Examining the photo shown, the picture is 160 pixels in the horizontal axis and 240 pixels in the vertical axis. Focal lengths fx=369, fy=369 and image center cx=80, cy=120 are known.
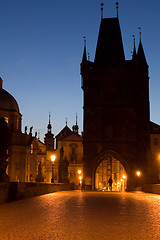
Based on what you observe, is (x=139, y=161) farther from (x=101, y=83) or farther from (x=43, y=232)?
(x=43, y=232)

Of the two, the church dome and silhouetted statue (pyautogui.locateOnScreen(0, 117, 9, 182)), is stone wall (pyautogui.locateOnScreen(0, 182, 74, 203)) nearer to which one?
silhouetted statue (pyautogui.locateOnScreen(0, 117, 9, 182))

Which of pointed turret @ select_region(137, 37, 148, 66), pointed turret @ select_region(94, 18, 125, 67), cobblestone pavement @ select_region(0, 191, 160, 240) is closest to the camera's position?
cobblestone pavement @ select_region(0, 191, 160, 240)

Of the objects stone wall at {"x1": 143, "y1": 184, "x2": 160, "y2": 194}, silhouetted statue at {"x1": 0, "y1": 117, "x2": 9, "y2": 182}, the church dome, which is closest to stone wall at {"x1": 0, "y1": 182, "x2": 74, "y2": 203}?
silhouetted statue at {"x1": 0, "y1": 117, "x2": 9, "y2": 182}

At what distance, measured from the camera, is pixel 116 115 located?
45719 millimetres

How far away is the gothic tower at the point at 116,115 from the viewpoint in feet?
147

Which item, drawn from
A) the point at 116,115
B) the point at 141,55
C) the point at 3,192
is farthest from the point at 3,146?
the point at 141,55

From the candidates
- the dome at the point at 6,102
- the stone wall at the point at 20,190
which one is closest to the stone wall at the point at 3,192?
the stone wall at the point at 20,190

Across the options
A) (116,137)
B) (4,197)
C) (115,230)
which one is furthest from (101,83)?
(115,230)

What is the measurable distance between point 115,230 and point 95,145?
37252mm

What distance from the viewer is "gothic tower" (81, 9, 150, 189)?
44688 mm

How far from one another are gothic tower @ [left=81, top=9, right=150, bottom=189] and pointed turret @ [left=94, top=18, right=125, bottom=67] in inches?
22.7

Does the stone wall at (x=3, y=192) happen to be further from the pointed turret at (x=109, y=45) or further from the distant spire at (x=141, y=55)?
the distant spire at (x=141, y=55)

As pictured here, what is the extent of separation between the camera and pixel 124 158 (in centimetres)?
4453

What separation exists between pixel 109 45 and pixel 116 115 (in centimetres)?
1042
